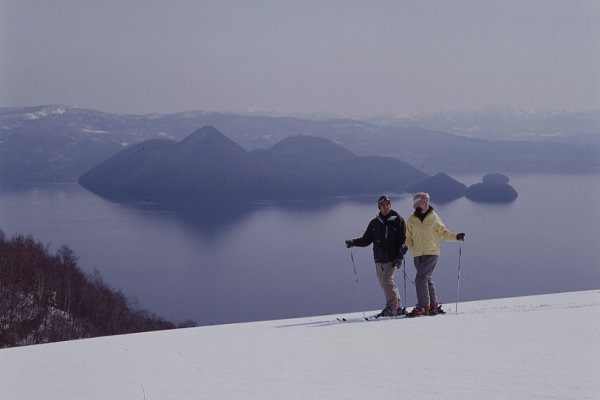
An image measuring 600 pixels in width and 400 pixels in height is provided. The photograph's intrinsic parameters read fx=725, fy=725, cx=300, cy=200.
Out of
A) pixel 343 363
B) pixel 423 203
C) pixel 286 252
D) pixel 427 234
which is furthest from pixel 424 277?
pixel 286 252

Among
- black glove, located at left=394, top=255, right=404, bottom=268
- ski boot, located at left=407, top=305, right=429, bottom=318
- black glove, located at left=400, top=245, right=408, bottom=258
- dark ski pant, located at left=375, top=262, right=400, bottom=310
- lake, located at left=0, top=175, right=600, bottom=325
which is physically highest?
black glove, located at left=400, top=245, right=408, bottom=258

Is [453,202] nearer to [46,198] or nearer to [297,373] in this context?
[46,198]

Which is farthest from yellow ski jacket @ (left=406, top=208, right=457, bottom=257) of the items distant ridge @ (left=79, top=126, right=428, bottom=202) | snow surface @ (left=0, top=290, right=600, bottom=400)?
distant ridge @ (left=79, top=126, right=428, bottom=202)

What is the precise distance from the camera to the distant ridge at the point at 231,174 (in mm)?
158250

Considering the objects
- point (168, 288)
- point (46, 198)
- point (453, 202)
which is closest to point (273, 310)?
point (168, 288)

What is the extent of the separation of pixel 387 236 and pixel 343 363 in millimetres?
2690

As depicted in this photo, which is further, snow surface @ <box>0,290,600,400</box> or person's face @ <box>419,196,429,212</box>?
person's face @ <box>419,196,429,212</box>

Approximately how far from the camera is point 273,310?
54938 mm

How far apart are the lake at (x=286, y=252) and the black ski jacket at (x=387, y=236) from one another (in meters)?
36.8

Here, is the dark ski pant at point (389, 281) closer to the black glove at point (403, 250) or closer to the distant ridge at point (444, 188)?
the black glove at point (403, 250)

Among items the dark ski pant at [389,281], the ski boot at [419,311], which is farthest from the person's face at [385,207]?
the ski boot at [419,311]

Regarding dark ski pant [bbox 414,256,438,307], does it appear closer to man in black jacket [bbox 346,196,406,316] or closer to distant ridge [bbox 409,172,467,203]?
man in black jacket [bbox 346,196,406,316]

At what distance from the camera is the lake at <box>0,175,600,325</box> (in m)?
57.4

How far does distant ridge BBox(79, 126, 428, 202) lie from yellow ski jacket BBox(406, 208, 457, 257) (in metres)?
139
